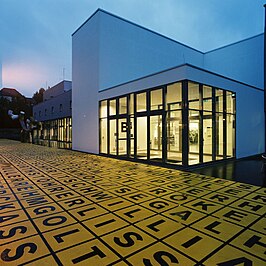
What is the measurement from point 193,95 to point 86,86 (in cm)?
869

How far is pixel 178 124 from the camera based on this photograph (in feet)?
25.0

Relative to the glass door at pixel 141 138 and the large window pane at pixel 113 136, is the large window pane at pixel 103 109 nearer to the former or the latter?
the large window pane at pixel 113 136

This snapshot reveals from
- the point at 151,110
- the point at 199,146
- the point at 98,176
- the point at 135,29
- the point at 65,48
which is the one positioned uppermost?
the point at 65,48

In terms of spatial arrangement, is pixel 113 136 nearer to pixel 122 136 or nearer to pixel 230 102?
pixel 122 136

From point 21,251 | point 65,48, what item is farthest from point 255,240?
point 65,48

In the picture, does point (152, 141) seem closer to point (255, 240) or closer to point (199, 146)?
point (199, 146)

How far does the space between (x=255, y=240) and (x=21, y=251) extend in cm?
283

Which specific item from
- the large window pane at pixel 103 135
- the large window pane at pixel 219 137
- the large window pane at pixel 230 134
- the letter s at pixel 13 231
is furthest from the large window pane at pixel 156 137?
the letter s at pixel 13 231

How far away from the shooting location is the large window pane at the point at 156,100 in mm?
8344

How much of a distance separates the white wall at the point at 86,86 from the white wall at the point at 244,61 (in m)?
11.2

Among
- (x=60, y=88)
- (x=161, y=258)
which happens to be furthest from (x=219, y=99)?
(x=60, y=88)

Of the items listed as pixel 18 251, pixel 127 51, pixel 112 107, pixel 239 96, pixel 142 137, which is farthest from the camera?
pixel 127 51

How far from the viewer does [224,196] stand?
4.29 m

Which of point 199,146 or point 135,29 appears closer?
point 199,146
